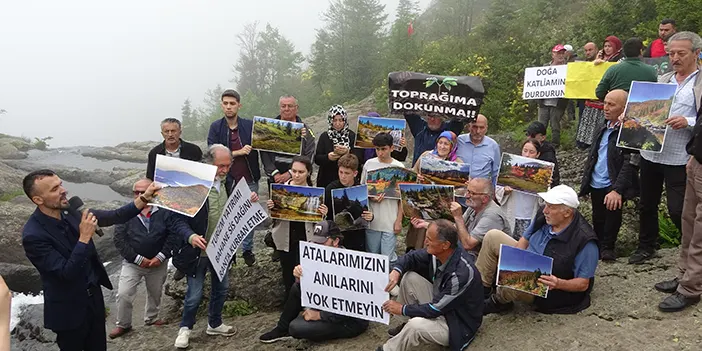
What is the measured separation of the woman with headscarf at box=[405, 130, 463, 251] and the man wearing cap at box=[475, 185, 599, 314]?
1.20 metres

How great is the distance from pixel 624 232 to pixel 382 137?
3692 millimetres

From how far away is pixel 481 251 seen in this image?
4875mm

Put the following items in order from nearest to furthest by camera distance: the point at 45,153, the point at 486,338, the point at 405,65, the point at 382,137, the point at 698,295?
the point at 698,295
the point at 486,338
the point at 382,137
the point at 405,65
the point at 45,153

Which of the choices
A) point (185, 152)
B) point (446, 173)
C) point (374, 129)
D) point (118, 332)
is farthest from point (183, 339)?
point (446, 173)

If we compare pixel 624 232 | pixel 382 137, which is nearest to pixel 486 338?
pixel 382 137

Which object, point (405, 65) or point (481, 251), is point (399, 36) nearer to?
point (405, 65)

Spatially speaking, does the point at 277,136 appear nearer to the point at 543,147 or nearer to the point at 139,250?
the point at 139,250

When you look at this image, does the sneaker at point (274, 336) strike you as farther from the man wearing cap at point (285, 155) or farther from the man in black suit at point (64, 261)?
the man wearing cap at point (285, 155)

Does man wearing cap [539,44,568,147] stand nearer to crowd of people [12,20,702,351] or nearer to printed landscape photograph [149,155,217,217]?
crowd of people [12,20,702,351]

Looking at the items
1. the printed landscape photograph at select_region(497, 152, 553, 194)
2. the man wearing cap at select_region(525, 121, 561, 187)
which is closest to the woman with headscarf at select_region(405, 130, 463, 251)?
the printed landscape photograph at select_region(497, 152, 553, 194)

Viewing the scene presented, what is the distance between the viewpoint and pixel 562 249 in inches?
169

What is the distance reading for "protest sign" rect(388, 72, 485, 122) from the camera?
6.18 metres

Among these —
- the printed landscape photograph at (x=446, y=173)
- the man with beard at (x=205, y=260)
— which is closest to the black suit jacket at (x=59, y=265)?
the man with beard at (x=205, y=260)

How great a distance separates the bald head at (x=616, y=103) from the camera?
4.88 metres
